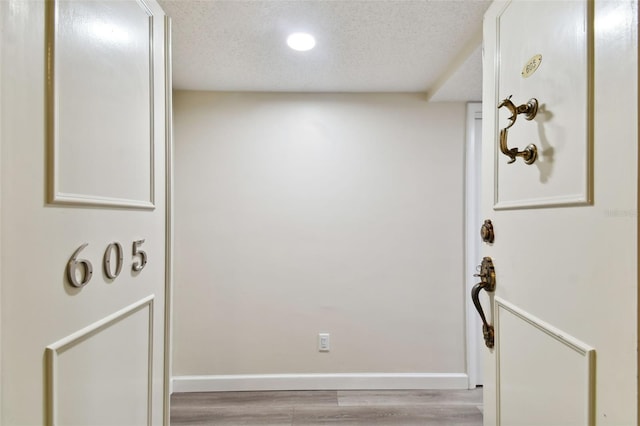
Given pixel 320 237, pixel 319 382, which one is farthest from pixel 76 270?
pixel 319 382

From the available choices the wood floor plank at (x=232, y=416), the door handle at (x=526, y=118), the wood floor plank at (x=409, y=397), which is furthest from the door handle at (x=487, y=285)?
the wood floor plank at (x=232, y=416)

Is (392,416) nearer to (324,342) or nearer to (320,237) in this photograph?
(324,342)

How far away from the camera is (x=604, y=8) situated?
0.58 meters

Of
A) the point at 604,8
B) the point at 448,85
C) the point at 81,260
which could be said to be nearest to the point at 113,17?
the point at 81,260

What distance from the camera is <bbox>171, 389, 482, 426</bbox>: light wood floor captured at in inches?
72.0

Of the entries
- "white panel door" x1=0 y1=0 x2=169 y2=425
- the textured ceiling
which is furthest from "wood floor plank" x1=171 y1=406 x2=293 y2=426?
the textured ceiling

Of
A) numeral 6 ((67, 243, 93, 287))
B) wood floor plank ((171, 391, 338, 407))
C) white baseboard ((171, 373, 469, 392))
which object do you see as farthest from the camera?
white baseboard ((171, 373, 469, 392))

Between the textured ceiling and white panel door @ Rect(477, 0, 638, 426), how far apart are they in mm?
429

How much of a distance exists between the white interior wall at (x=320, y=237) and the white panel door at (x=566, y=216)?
44.3 inches

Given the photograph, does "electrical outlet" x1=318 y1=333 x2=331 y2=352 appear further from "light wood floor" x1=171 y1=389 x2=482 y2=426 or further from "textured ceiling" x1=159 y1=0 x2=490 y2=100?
"textured ceiling" x1=159 y1=0 x2=490 y2=100

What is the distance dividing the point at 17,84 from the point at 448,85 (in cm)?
190

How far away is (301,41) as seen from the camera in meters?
1.47

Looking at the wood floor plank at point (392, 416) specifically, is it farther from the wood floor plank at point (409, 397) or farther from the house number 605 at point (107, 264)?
the house number 605 at point (107, 264)

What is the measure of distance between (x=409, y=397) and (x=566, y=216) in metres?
1.82
